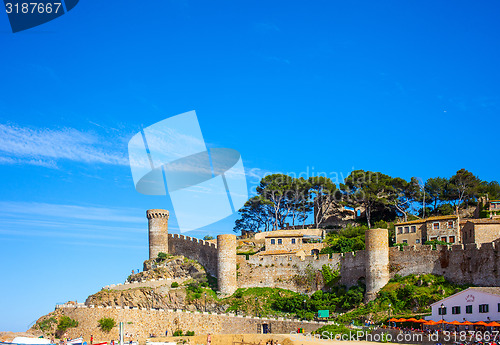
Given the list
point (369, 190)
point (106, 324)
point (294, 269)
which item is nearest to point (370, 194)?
point (369, 190)

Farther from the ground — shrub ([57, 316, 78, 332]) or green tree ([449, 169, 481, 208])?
green tree ([449, 169, 481, 208])

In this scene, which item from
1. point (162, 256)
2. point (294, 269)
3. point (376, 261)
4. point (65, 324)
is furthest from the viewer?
point (162, 256)

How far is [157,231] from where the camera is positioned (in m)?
66.4

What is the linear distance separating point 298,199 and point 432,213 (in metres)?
16.9

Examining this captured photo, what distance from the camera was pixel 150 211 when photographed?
6719 centimetres

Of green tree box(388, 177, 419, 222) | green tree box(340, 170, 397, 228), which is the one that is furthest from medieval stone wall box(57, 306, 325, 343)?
green tree box(388, 177, 419, 222)

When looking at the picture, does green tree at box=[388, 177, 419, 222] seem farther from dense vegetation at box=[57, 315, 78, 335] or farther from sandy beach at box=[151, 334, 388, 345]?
dense vegetation at box=[57, 315, 78, 335]

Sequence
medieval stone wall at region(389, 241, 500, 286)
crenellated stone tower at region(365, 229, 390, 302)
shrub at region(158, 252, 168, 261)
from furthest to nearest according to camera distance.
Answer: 1. shrub at region(158, 252, 168, 261)
2. crenellated stone tower at region(365, 229, 390, 302)
3. medieval stone wall at region(389, 241, 500, 286)

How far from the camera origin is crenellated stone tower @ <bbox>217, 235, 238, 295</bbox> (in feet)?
184

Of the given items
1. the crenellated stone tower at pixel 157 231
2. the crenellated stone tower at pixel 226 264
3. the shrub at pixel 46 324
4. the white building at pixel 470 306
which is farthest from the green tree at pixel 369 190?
the shrub at pixel 46 324

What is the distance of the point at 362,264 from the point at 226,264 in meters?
13.2

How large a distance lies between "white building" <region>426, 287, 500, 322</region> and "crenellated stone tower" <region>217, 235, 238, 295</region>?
20352 mm

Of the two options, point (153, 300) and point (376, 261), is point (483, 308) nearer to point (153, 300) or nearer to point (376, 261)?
point (376, 261)

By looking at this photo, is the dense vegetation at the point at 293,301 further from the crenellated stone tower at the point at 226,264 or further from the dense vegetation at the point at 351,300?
the crenellated stone tower at the point at 226,264
